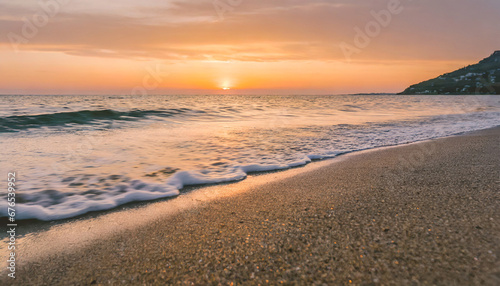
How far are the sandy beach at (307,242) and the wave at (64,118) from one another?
43.6 feet

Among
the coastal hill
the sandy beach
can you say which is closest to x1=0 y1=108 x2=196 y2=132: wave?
the sandy beach

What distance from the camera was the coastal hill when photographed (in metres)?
125

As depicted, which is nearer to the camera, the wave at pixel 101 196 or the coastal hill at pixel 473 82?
the wave at pixel 101 196

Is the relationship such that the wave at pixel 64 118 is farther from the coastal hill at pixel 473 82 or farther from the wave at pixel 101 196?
the coastal hill at pixel 473 82

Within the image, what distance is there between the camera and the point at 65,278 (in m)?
2.16

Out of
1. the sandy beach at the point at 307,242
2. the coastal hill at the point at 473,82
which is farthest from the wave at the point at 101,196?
the coastal hill at the point at 473,82

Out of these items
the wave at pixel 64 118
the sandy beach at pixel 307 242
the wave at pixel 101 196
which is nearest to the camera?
the sandy beach at pixel 307 242

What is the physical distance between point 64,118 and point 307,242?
18278 millimetres

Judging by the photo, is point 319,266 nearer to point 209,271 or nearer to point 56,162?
point 209,271

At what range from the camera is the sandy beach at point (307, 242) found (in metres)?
1.97

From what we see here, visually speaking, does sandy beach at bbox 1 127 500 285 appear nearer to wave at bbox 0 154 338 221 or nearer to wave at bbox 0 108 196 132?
wave at bbox 0 154 338 221

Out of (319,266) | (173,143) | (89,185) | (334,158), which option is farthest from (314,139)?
(319,266)

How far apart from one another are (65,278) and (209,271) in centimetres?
120

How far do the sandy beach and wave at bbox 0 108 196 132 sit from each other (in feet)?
43.6
